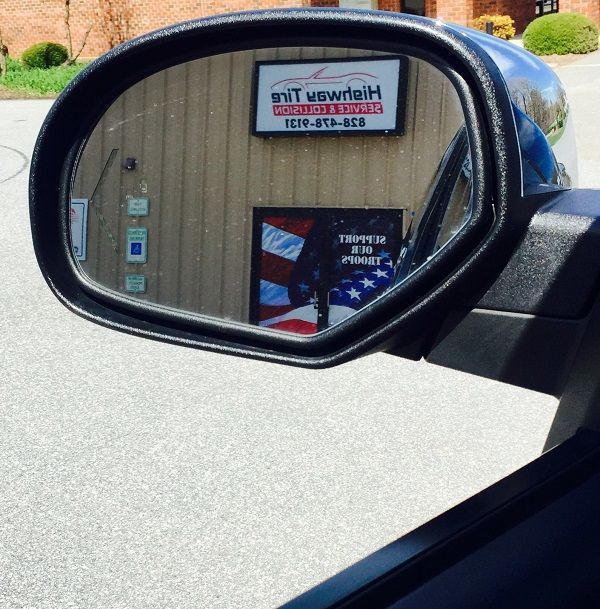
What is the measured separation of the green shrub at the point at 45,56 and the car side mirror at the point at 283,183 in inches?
1135

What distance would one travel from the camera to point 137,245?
152cm

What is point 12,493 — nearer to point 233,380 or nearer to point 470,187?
point 233,380

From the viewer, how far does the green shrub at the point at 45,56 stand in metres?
28.9

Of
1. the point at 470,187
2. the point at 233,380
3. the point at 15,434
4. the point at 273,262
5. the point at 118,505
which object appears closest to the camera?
the point at 470,187

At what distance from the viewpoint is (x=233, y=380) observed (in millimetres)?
5035

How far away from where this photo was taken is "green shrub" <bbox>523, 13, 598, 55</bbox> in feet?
75.0

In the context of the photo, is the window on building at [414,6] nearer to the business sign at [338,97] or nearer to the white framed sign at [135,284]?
the white framed sign at [135,284]

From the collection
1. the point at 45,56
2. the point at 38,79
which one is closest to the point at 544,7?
the point at 45,56

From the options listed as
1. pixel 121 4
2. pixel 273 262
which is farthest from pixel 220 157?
pixel 121 4

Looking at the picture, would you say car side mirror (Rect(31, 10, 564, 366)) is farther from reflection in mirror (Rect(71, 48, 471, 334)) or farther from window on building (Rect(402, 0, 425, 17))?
window on building (Rect(402, 0, 425, 17))

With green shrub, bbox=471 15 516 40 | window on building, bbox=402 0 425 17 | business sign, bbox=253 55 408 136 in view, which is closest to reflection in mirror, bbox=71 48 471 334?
business sign, bbox=253 55 408 136

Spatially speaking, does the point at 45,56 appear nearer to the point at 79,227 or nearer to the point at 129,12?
the point at 129,12

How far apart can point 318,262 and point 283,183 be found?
123mm

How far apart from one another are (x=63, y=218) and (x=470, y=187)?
2.36 ft
